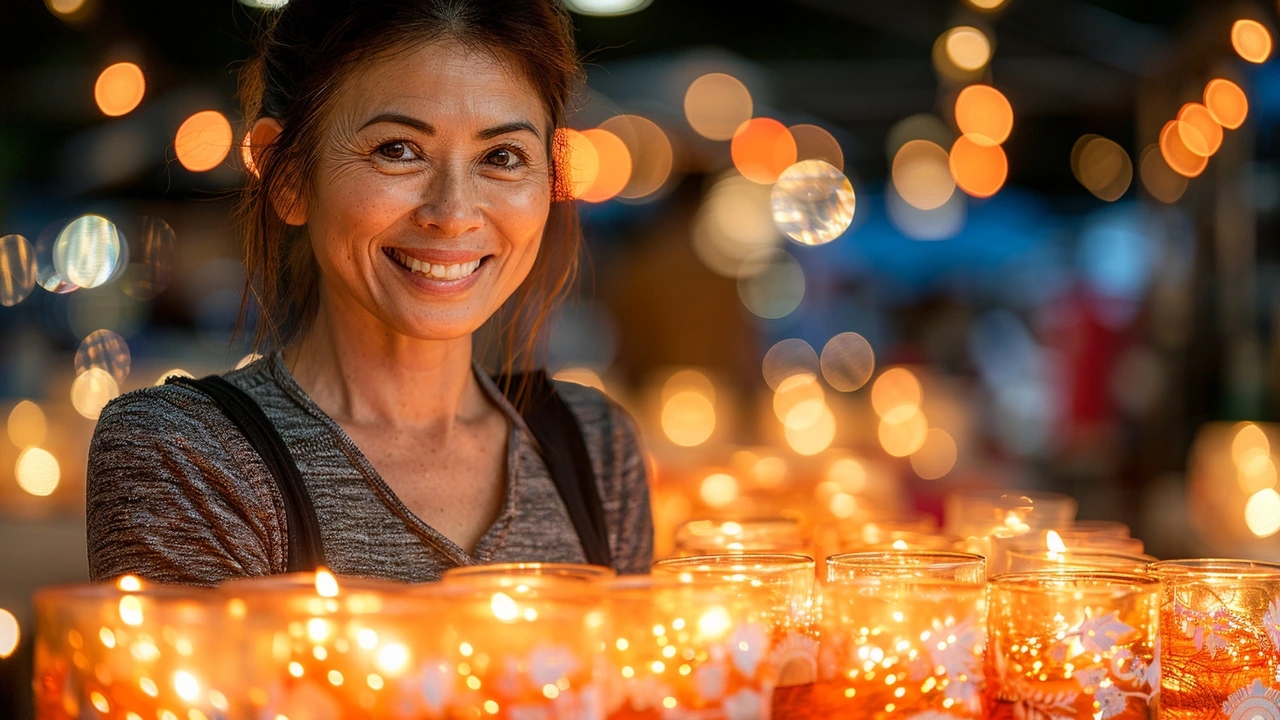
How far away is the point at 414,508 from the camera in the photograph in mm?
1439

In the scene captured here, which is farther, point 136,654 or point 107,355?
point 107,355

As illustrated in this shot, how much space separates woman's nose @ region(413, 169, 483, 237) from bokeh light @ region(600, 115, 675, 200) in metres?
6.11

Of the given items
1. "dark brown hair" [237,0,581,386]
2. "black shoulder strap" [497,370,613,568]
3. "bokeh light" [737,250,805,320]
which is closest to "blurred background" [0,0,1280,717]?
"dark brown hair" [237,0,581,386]

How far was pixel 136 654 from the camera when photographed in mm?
655

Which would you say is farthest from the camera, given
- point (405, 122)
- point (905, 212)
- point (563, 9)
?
point (905, 212)

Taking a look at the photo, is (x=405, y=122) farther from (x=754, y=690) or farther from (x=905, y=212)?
(x=905, y=212)

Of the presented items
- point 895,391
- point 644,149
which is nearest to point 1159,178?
point 895,391

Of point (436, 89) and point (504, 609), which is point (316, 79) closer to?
point (436, 89)

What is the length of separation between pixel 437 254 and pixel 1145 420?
6.17 m

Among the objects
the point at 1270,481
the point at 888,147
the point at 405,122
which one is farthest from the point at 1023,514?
the point at 888,147

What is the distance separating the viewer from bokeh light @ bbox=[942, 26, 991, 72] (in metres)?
4.76

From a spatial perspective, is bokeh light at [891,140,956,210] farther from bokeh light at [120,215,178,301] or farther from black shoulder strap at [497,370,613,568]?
black shoulder strap at [497,370,613,568]

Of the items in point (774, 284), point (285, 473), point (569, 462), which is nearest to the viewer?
point (285, 473)

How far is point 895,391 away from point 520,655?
700 centimetres
